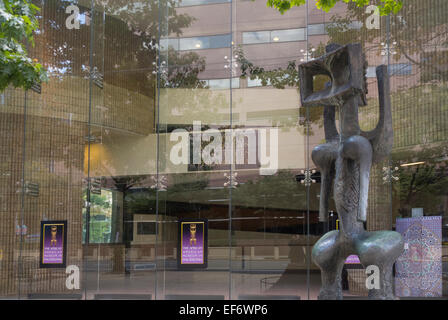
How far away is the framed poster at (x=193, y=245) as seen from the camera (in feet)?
35.9

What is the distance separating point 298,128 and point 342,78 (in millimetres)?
5579

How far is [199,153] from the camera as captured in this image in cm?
1189

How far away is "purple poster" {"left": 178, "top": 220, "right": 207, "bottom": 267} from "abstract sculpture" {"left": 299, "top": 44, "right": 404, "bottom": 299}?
523cm

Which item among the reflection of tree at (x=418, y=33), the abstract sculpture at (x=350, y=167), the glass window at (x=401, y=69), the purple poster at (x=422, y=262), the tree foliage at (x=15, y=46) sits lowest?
the purple poster at (x=422, y=262)

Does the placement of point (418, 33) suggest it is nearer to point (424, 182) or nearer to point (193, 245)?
point (424, 182)

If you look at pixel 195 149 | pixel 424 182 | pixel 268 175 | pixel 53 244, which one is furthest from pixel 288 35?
pixel 53 244

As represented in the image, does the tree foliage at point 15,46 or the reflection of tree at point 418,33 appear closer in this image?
the tree foliage at point 15,46

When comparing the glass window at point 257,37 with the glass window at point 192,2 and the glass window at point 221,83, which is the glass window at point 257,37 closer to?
the glass window at point 221,83

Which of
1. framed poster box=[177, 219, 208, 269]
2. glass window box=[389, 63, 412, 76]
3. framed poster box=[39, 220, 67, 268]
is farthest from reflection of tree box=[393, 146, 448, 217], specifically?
framed poster box=[39, 220, 67, 268]

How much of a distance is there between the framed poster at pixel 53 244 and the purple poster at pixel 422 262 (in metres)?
7.21

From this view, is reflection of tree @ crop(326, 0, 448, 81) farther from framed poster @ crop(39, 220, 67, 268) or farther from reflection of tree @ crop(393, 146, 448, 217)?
framed poster @ crop(39, 220, 67, 268)

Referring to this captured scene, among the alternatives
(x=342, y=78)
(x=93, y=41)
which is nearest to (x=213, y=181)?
(x=93, y=41)

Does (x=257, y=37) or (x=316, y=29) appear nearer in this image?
(x=316, y=29)

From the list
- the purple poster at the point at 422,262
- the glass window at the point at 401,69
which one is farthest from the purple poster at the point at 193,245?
the glass window at the point at 401,69
